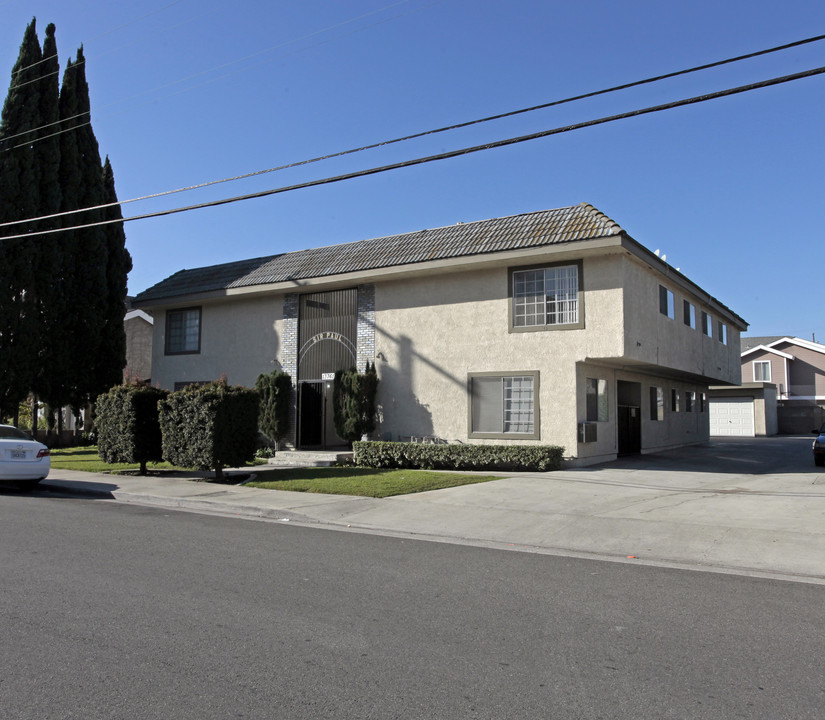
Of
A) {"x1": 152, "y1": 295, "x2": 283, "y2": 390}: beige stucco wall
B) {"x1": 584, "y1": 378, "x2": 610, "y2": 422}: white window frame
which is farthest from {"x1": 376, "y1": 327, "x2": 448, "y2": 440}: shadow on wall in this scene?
{"x1": 152, "y1": 295, "x2": 283, "y2": 390}: beige stucco wall

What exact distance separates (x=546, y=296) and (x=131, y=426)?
10.8m

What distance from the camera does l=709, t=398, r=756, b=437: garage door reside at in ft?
130

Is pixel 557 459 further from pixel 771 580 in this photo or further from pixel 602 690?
pixel 602 690

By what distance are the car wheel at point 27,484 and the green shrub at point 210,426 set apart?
8.69 ft

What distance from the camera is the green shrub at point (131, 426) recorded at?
655 inches

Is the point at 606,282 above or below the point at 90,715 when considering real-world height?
above

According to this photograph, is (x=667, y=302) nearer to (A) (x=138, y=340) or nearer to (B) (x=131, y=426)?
(B) (x=131, y=426)

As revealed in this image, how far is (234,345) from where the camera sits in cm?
2414

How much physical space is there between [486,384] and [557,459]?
2.91 meters

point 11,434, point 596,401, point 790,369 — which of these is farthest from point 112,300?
point 790,369

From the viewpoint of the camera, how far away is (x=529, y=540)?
9.63m

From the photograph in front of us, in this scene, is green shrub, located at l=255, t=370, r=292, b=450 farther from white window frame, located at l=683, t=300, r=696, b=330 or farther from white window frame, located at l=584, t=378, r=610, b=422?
white window frame, located at l=683, t=300, r=696, b=330

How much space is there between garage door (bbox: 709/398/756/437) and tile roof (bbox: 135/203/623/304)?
26304 mm

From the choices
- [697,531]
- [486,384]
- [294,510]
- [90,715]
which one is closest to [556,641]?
[90,715]
